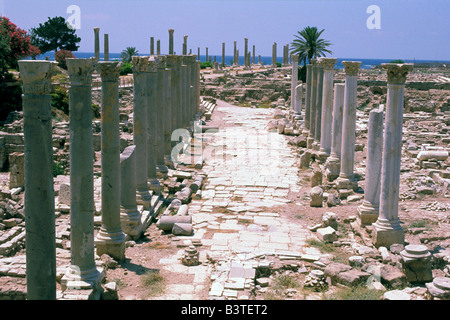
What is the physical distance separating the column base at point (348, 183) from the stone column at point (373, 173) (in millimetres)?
2904

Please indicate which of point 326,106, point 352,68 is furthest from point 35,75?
point 326,106

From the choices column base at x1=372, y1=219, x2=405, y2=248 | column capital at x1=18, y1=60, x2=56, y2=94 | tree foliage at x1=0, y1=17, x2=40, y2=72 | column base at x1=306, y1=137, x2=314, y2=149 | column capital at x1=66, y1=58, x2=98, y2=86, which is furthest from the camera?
tree foliage at x1=0, y1=17, x2=40, y2=72

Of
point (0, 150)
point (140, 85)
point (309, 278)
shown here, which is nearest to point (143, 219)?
point (140, 85)

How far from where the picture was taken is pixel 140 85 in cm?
1246

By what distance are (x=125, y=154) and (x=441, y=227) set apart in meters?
7.23

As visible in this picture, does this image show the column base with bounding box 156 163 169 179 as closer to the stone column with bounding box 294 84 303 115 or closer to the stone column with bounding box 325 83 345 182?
the stone column with bounding box 325 83 345 182

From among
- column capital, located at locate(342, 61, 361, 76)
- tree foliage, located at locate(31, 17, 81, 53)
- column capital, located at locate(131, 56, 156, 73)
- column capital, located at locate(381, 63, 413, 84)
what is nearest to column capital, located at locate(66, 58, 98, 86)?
column capital, located at locate(131, 56, 156, 73)

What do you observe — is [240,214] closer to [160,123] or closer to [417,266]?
[160,123]

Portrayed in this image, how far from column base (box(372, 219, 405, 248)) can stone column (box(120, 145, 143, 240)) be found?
510 centimetres

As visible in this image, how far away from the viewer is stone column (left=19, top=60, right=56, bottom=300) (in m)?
5.81

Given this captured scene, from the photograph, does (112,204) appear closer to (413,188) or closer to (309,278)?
(309,278)

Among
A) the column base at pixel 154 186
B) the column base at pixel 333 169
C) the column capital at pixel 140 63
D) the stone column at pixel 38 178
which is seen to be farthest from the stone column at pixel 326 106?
the stone column at pixel 38 178

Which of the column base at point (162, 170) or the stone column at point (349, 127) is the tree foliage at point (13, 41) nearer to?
the column base at point (162, 170)

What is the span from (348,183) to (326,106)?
4.18 meters
